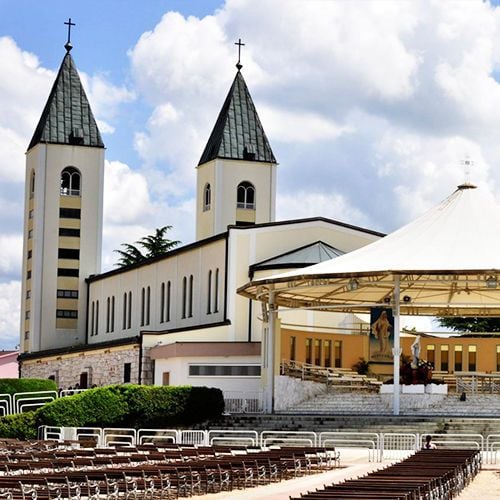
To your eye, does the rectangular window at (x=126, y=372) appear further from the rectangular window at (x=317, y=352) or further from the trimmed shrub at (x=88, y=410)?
the trimmed shrub at (x=88, y=410)

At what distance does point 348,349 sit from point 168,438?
1943cm

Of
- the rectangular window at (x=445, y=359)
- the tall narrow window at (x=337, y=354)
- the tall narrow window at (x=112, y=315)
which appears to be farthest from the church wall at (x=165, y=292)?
the rectangular window at (x=445, y=359)

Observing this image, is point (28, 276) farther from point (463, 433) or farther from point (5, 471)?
point (5, 471)

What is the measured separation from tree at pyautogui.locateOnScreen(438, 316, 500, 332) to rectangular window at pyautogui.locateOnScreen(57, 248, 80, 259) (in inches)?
895

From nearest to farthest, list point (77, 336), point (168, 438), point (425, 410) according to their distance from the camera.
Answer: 1. point (168, 438)
2. point (425, 410)
3. point (77, 336)

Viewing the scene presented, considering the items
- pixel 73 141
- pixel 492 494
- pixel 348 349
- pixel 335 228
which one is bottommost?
pixel 492 494

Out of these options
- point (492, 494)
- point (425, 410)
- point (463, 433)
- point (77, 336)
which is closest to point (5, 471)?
point (492, 494)

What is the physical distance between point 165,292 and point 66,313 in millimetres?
14094

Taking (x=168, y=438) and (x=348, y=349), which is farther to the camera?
(x=348, y=349)

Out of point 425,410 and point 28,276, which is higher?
point 28,276

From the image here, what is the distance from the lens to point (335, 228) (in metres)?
64.6

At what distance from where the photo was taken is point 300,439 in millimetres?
42562

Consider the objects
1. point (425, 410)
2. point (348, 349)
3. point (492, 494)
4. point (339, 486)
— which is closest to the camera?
point (339, 486)

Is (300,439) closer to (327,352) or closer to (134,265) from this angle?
(327,352)
